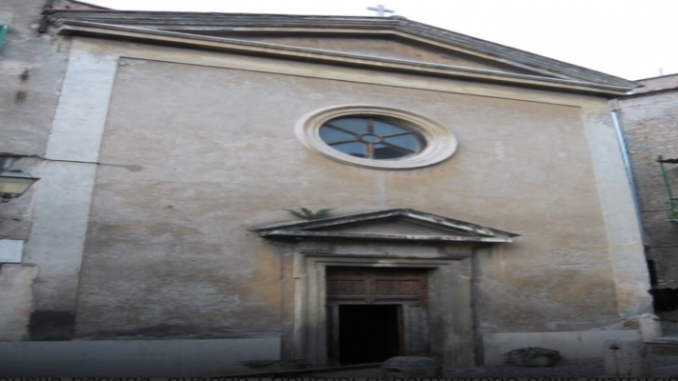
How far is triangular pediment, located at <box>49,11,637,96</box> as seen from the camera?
7.88 m

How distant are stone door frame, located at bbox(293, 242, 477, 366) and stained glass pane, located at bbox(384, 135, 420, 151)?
78.6 inches

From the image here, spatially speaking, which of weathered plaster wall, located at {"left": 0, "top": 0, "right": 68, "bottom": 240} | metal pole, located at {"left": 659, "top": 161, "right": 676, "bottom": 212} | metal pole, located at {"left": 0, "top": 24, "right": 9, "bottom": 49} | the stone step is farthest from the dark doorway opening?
metal pole, located at {"left": 659, "top": 161, "right": 676, "bottom": 212}

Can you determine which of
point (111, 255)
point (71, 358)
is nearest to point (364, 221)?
point (111, 255)

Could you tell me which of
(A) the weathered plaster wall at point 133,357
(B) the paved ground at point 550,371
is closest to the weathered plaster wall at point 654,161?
(B) the paved ground at point 550,371

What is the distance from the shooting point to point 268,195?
7.43 m

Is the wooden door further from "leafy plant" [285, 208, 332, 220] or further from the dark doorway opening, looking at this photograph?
the dark doorway opening

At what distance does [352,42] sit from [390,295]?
4.33 metres

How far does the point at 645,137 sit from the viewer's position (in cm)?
1258

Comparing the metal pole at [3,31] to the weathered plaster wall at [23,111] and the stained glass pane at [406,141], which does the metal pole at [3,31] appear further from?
the stained glass pane at [406,141]

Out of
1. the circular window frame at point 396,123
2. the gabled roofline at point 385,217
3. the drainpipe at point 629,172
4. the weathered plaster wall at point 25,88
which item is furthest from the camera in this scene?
the drainpipe at point 629,172

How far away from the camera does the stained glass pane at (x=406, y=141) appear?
8898 millimetres

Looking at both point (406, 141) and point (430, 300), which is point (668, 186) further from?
point (430, 300)

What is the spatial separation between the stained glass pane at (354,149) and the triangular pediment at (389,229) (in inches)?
52.9

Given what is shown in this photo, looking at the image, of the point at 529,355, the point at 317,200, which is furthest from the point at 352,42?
the point at 529,355
